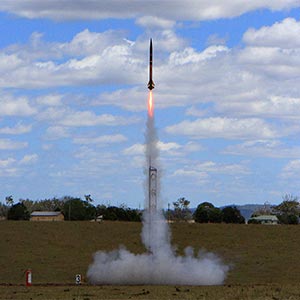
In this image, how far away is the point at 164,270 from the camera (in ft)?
168

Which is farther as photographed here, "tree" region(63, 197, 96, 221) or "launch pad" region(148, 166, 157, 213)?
"tree" region(63, 197, 96, 221)

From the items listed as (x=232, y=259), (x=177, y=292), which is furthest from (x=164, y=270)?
(x=232, y=259)

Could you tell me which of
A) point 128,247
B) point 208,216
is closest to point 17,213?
point 208,216

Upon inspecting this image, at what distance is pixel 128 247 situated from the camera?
241 ft

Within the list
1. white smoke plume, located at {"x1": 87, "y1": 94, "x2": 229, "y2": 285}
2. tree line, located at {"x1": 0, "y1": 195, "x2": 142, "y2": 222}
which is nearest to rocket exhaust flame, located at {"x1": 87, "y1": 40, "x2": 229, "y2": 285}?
white smoke plume, located at {"x1": 87, "y1": 94, "x2": 229, "y2": 285}

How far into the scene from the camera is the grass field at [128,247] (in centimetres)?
4297

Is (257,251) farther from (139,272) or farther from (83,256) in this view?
(139,272)

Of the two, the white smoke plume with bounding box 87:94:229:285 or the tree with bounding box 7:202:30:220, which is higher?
the tree with bounding box 7:202:30:220

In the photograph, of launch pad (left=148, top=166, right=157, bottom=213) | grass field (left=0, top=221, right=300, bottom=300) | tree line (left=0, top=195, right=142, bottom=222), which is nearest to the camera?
grass field (left=0, top=221, right=300, bottom=300)

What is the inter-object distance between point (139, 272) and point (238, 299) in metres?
15.4

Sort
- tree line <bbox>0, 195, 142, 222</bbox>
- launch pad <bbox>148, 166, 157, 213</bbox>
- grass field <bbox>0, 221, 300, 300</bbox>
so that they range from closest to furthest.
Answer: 1. grass field <bbox>0, 221, 300, 300</bbox>
2. launch pad <bbox>148, 166, 157, 213</bbox>
3. tree line <bbox>0, 195, 142, 222</bbox>

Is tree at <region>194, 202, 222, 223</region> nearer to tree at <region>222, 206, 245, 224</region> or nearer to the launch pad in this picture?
Result: tree at <region>222, 206, 245, 224</region>

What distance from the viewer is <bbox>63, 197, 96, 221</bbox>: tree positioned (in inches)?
4438

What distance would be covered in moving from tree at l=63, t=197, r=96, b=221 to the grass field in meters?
26.1
